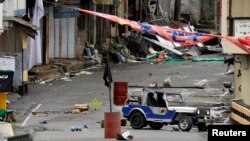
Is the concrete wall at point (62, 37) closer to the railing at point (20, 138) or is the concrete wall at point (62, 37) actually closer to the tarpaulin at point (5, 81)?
the tarpaulin at point (5, 81)

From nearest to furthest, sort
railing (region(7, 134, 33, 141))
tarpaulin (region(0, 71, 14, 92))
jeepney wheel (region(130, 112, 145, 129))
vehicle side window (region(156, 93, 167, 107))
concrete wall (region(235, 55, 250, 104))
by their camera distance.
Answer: railing (region(7, 134, 33, 141)) → jeepney wheel (region(130, 112, 145, 129)) → vehicle side window (region(156, 93, 167, 107)) → tarpaulin (region(0, 71, 14, 92)) → concrete wall (region(235, 55, 250, 104))

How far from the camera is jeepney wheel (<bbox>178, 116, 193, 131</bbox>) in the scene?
2431 centimetres

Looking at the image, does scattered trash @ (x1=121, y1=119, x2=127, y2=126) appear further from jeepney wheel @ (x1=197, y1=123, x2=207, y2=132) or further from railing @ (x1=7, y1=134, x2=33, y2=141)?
railing @ (x1=7, y1=134, x2=33, y2=141)

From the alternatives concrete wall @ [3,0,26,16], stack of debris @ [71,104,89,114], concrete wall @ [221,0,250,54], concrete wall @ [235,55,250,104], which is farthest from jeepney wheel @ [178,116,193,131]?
concrete wall @ [3,0,26,16]

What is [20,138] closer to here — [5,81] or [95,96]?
[5,81]

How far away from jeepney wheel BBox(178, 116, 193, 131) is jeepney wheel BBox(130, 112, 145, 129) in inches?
44.8

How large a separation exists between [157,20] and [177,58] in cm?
567

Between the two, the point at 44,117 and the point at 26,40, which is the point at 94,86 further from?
the point at 44,117

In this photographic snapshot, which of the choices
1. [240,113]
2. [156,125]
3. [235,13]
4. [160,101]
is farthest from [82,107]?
[240,113]

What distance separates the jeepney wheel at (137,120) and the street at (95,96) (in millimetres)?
330

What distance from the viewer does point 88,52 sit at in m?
50.1

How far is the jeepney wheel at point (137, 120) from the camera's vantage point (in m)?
25.0

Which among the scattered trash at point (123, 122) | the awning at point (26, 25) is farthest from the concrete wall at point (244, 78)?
the awning at point (26, 25)

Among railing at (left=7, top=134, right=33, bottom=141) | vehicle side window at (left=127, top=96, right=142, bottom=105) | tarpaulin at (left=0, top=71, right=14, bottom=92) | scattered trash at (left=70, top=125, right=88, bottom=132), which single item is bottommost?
scattered trash at (left=70, top=125, right=88, bottom=132)
